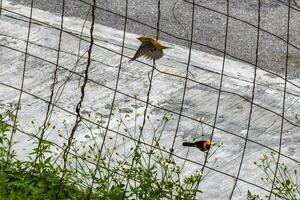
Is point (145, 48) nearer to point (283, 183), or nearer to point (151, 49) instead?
point (151, 49)

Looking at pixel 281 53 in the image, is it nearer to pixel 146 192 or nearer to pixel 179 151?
pixel 179 151

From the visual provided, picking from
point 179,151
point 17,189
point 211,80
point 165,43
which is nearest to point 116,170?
point 17,189

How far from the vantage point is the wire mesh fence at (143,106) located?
5.01 metres

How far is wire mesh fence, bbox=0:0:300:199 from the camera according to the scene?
16.4ft

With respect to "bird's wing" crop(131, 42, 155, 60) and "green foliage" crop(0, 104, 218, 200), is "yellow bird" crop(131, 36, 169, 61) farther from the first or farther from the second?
"green foliage" crop(0, 104, 218, 200)

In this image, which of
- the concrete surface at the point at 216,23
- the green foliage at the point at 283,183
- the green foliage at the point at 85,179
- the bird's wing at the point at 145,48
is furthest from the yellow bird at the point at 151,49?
the concrete surface at the point at 216,23

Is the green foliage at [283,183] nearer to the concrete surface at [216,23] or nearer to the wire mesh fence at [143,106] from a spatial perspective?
the wire mesh fence at [143,106]

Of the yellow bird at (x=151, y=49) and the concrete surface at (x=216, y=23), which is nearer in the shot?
the yellow bird at (x=151, y=49)

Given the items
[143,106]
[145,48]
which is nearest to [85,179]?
[145,48]

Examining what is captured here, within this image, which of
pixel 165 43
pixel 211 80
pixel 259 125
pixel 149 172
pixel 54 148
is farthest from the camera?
pixel 165 43

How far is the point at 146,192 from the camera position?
461 centimetres

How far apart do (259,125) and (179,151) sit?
0.60 metres

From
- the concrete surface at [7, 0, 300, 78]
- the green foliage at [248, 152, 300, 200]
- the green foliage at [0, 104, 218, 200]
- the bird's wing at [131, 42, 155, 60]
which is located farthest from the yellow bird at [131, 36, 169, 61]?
the concrete surface at [7, 0, 300, 78]

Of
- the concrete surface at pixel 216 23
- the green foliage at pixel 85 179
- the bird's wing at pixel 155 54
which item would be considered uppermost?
the bird's wing at pixel 155 54
